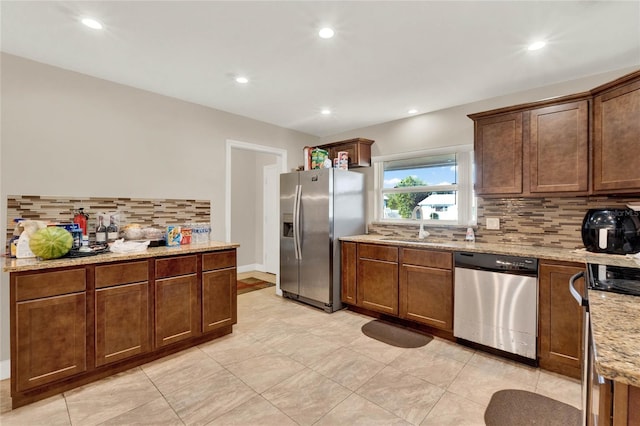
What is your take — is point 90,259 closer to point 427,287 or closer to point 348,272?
point 348,272

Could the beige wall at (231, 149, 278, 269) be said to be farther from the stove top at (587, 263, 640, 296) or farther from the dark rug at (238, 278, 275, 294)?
the stove top at (587, 263, 640, 296)

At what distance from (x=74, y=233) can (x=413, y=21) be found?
9.55ft

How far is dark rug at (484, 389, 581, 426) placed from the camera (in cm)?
173

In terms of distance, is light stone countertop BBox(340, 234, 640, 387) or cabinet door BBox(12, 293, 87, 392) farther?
cabinet door BBox(12, 293, 87, 392)

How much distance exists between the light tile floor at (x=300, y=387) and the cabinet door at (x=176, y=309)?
0.63ft

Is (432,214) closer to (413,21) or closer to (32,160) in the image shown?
(413,21)

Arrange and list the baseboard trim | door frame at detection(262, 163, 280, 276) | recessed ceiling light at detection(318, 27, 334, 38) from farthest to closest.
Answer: door frame at detection(262, 163, 280, 276) < the baseboard trim < recessed ceiling light at detection(318, 27, 334, 38)

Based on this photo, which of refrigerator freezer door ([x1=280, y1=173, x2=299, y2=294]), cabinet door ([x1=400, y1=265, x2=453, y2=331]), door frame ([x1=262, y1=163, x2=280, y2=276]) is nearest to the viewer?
cabinet door ([x1=400, y1=265, x2=453, y2=331])

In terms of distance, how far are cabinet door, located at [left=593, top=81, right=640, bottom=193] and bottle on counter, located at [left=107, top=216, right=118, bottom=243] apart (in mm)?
4017

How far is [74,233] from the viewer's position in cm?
229

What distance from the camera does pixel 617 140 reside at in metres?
2.13

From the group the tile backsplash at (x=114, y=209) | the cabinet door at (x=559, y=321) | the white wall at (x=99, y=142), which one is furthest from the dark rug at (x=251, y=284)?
the cabinet door at (x=559, y=321)

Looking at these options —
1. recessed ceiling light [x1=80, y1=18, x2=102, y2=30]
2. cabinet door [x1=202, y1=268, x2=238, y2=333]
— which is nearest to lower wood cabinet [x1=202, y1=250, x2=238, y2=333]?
cabinet door [x1=202, y1=268, x2=238, y2=333]

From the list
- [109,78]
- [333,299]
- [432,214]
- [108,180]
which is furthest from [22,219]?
[432,214]
